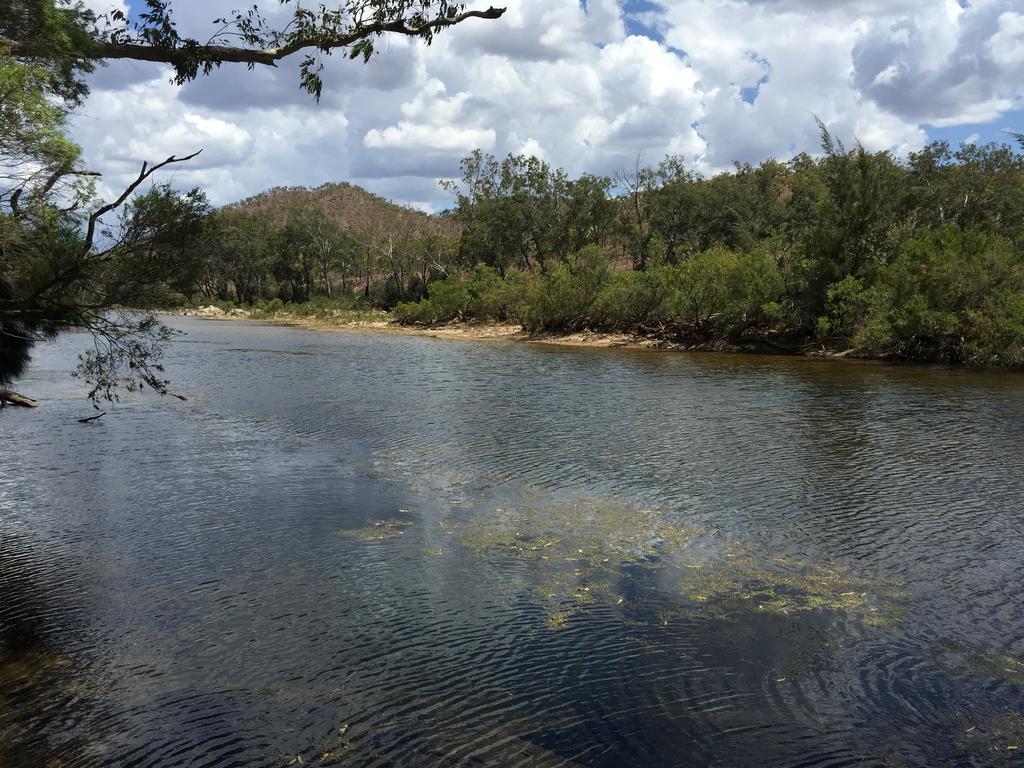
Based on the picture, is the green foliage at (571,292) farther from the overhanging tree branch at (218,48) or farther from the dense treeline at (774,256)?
the overhanging tree branch at (218,48)

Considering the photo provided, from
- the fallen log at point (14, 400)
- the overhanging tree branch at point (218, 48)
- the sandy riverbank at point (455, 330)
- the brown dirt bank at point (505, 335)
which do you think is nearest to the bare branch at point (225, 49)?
the overhanging tree branch at point (218, 48)

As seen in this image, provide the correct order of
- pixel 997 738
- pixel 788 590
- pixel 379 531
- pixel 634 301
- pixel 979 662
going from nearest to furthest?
pixel 997 738, pixel 979 662, pixel 788 590, pixel 379 531, pixel 634 301

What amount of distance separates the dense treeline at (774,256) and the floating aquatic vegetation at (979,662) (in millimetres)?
28836

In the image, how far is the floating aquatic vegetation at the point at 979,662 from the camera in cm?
694

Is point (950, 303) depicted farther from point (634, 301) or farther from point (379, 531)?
point (379, 531)

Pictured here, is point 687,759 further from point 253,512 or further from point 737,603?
point 253,512

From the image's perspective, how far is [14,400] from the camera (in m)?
19.2

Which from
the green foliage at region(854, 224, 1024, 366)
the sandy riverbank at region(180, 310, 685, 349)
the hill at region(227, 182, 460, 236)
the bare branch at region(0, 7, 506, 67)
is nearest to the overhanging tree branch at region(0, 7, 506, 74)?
the bare branch at region(0, 7, 506, 67)

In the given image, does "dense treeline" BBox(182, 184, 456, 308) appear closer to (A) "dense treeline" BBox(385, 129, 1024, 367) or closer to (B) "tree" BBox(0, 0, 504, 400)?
(A) "dense treeline" BBox(385, 129, 1024, 367)

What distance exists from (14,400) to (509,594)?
1589 cm

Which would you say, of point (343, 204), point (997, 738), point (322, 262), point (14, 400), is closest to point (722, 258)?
point (14, 400)

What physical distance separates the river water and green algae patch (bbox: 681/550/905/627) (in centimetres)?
5

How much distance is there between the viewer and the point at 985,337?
107 feet

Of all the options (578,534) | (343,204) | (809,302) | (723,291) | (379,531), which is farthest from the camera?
(343,204)
